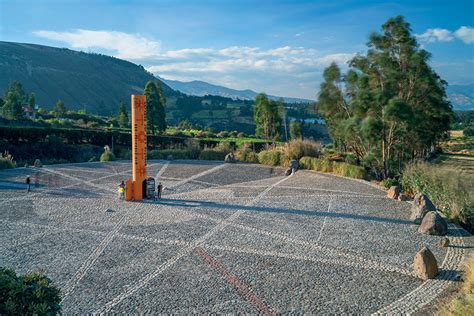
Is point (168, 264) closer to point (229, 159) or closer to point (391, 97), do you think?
point (391, 97)

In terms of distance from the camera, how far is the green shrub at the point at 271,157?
20297 millimetres

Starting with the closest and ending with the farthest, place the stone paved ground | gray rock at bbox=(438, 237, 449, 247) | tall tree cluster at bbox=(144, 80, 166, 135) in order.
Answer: the stone paved ground
gray rock at bbox=(438, 237, 449, 247)
tall tree cluster at bbox=(144, 80, 166, 135)

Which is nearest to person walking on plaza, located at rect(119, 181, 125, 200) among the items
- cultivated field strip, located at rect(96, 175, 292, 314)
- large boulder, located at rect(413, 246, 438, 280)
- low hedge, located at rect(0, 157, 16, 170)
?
cultivated field strip, located at rect(96, 175, 292, 314)

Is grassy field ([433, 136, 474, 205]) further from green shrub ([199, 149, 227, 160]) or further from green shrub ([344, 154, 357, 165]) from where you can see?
green shrub ([199, 149, 227, 160])

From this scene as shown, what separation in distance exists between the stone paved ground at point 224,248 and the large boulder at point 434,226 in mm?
241

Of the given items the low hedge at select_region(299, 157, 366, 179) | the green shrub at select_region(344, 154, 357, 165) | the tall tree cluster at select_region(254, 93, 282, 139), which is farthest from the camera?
the tall tree cluster at select_region(254, 93, 282, 139)

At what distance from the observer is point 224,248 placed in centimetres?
814

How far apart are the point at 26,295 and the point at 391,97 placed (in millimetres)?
13818

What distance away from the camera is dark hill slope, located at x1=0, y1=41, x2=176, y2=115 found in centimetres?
9106

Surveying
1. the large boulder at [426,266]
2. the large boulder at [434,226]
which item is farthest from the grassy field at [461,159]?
the large boulder at [426,266]

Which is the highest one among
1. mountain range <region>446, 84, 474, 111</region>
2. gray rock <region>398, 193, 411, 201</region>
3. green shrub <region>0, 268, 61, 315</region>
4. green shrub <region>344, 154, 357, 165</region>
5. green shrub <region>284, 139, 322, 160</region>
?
mountain range <region>446, 84, 474, 111</region>

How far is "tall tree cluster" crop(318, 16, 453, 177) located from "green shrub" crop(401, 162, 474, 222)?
2398 millimetres

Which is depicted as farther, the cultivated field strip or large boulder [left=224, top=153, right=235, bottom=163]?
large boulder [left=224, top=153, right=235, bottom=163]

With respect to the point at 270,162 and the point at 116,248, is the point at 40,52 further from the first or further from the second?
the point at 116,248
